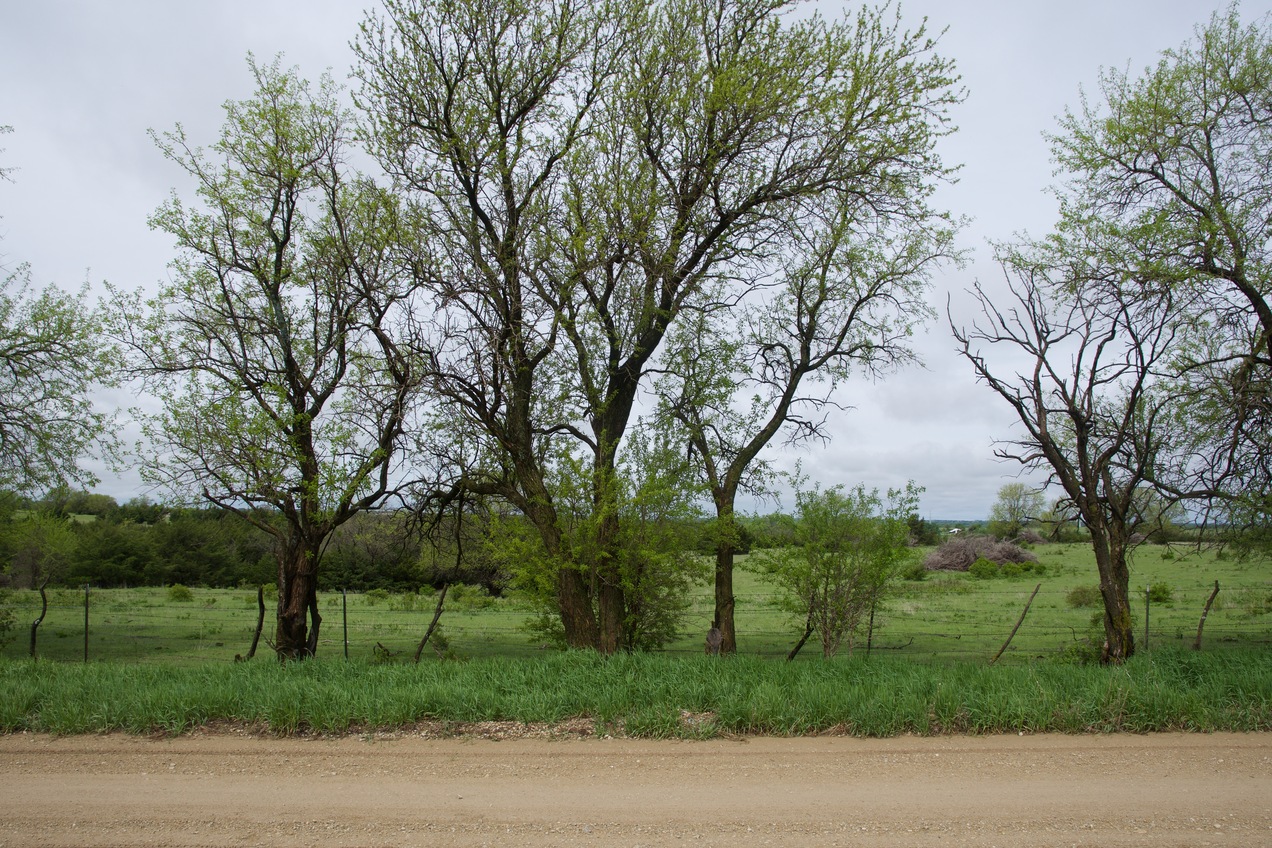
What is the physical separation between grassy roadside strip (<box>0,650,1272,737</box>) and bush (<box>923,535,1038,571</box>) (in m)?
46.4

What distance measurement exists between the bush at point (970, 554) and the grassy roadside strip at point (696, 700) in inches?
1829

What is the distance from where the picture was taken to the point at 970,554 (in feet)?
177

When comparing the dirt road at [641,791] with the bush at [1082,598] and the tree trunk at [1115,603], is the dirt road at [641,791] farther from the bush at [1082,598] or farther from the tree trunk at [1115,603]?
the bush at [1082,598]

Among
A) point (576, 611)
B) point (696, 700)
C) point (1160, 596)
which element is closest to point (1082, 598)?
point (1160, 596)

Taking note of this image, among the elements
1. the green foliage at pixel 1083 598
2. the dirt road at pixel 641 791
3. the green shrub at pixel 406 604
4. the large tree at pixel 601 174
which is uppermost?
the large tree at pixel 601 174

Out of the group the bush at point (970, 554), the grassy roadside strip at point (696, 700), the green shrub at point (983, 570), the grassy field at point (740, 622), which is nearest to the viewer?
the grassy roadside strip at point (696, 700)

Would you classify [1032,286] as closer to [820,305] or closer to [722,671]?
[820,305]

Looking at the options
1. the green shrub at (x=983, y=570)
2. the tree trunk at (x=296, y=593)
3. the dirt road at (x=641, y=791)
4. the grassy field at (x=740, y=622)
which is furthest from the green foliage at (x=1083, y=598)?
the tree trunk at (x=296, y=593)

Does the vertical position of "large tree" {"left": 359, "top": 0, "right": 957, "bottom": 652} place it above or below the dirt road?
above

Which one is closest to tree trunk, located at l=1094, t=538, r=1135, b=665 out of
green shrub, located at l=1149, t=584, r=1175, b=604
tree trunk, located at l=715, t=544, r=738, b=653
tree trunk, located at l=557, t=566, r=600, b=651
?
tree trunk, located at l=715, t=544, r=738, b=653

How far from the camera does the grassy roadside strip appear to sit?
322 inches

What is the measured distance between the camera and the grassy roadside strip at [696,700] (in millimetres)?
8188

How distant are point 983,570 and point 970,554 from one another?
15.1ft

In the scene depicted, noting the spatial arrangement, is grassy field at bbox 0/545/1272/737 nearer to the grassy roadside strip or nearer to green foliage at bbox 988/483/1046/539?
the grassy roadside strip
